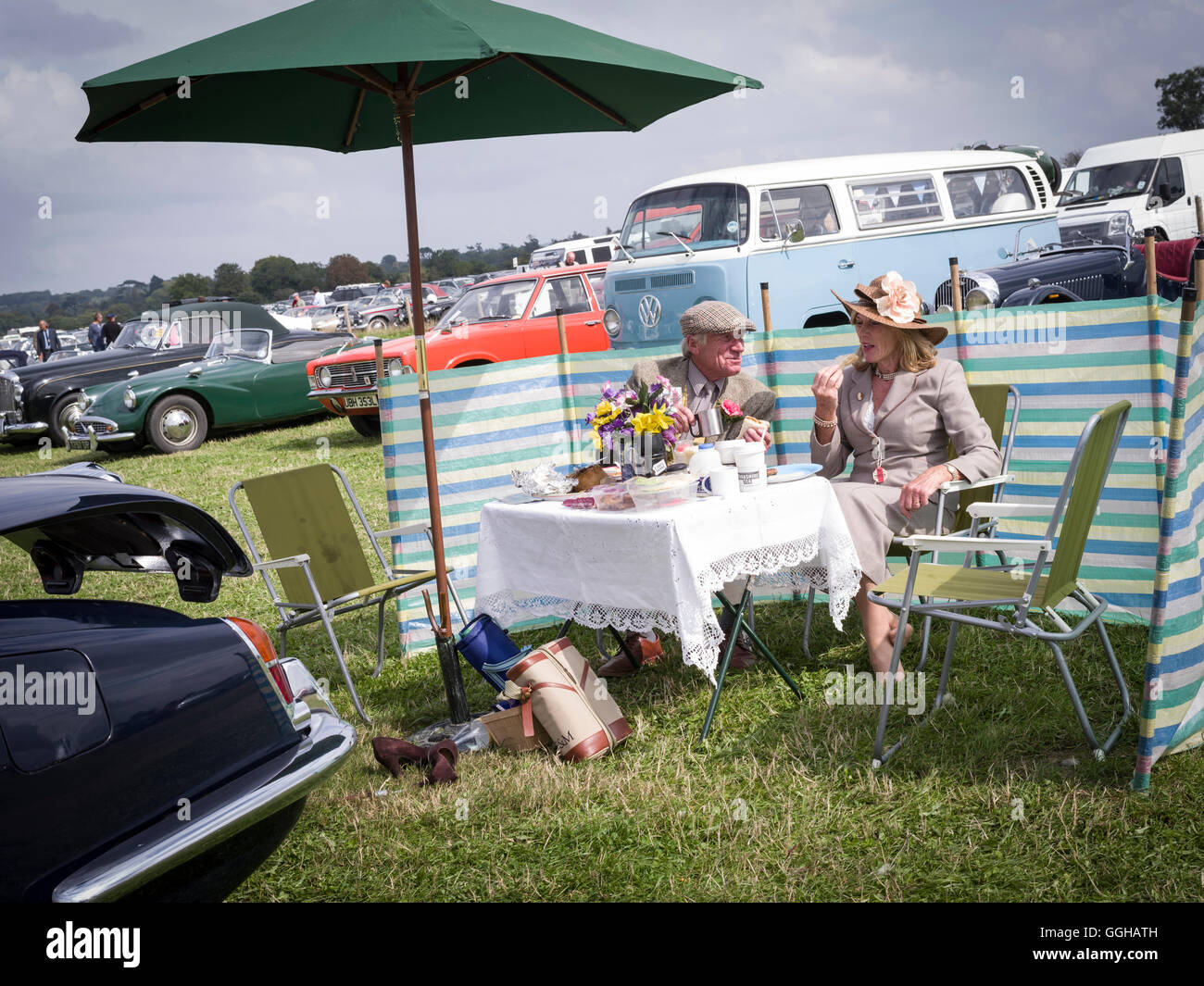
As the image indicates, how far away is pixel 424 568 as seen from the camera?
224 inches

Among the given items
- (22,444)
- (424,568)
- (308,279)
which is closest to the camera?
(424,568)

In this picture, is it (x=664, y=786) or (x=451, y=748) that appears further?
(x=451, y=748)

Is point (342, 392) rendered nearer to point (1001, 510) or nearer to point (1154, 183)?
point (1001, 510)

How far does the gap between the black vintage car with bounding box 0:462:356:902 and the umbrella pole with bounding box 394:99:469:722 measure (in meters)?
1.27

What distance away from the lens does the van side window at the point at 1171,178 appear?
17375 millimetres

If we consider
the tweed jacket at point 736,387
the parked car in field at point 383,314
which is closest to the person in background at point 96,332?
the parked car in field at point 383,314

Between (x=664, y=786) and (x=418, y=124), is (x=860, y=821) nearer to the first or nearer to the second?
(x=664, y=786)

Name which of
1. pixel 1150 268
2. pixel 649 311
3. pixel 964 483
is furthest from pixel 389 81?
pixel 649 311

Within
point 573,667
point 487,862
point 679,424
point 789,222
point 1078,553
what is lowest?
point 487,862

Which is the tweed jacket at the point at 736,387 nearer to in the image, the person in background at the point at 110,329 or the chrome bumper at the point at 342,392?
the chrome bumper at the point at 342,392

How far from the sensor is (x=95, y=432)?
1275 cm

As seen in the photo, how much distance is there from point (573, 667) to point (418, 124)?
266 cm

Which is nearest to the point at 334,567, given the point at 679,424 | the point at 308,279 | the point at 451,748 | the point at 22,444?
the point at 451,748

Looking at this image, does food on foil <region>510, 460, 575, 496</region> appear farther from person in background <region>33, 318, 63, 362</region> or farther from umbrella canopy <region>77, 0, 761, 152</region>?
person in background <region>33, 318, 63, 362</region>
